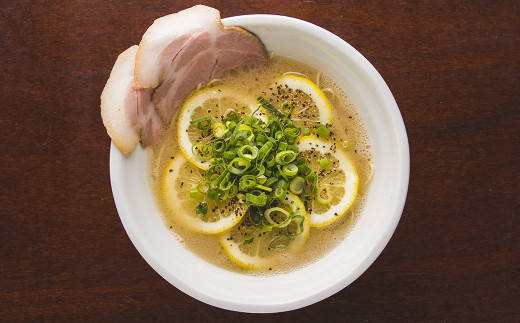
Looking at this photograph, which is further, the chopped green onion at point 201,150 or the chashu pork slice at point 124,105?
the chopped green onion at point 201,150

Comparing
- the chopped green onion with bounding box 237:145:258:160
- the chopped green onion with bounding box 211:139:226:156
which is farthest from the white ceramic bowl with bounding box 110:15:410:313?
the chopped green onion with bounding box 237:145:258:160

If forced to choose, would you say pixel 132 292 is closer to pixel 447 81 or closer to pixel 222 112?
pixel 222 112

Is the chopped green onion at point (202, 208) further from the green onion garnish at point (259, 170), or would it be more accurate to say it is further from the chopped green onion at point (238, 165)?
the chopped green onion at point (238, 165)

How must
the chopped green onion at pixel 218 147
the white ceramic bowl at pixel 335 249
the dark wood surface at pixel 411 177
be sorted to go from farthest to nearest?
the dark wood surface at pixel 411 177, the chopped green onion at pixel 218 147, the white ceramic bowl at pixel 335 249

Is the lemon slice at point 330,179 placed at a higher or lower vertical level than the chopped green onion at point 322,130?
lower

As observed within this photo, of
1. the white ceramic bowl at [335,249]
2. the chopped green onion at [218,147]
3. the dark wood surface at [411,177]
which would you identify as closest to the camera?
the white ceramic bowl at [335,249]

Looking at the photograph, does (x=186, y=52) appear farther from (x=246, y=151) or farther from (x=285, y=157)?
(x=285, y=157)

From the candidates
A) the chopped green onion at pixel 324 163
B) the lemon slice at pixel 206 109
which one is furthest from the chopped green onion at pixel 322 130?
the lemon slice at pixel 206 109

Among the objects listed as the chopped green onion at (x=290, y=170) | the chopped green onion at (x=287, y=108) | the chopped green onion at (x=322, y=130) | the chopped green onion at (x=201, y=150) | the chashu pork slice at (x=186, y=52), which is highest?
the chashu pork slice at (x=186, y=52)
